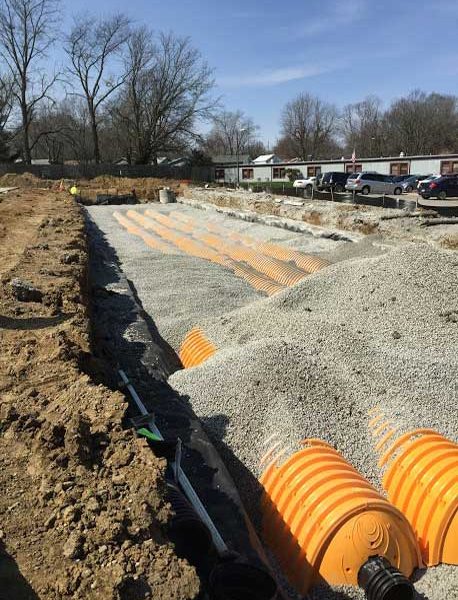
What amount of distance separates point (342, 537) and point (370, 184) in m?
34.3

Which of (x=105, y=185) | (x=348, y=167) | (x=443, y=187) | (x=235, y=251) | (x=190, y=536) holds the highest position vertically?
(x=348, y=167)

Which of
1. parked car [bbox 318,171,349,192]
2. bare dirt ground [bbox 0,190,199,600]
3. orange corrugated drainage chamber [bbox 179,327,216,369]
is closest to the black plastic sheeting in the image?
orange corrugated drainage chamber [bbox 179,327,216,369]

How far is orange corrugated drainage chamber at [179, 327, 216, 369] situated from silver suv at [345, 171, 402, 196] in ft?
96.7

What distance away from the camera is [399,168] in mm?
48656

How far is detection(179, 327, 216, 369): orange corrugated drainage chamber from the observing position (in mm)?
6512

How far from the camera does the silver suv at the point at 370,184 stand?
114 feet

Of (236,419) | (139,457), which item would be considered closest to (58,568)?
(139,457)

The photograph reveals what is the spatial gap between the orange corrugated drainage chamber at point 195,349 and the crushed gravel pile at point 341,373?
148 millimetres

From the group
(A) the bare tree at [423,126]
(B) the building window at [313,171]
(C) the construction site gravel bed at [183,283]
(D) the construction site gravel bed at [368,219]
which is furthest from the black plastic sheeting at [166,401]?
(A) the bare tree at [423,126]

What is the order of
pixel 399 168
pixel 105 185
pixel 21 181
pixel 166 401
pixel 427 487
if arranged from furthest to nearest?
pixel 399 168, pixel 105 185, pixel 21 181, pixel 166 401, pixel 427 487

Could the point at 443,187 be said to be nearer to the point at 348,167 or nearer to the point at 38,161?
the point at 348,167

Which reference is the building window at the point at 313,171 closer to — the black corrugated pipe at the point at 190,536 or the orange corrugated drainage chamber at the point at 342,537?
the orange corrugated drainage chamber at the point at 342,537

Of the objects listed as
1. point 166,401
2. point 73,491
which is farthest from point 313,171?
point 73,491

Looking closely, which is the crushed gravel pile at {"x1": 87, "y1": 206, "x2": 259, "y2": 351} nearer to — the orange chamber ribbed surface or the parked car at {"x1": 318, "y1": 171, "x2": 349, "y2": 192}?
the orange chamber ribbed surface
